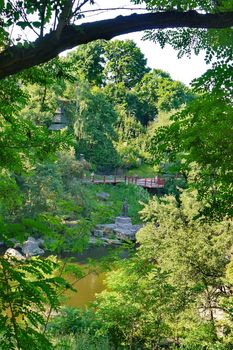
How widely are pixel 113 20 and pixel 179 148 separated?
6.49ft

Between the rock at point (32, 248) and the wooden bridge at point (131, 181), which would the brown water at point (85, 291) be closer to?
the rock at point (32, 248)

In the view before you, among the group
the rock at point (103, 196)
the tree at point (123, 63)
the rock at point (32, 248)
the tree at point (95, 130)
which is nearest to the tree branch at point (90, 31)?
the rock at point (32, 248)

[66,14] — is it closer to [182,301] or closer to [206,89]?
[206,89]

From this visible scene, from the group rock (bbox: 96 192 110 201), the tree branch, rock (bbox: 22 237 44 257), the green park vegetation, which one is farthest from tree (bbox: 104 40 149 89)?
the tree branch

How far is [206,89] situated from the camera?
3.35 meters

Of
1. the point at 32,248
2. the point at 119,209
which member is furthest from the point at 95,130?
the point at 119,209

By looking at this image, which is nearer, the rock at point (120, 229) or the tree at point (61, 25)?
the tree at point (61, 25)

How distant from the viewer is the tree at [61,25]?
1660mm

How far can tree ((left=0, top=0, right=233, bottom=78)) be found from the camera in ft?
5.45

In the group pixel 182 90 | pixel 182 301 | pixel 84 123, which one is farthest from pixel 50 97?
pixel 182 90

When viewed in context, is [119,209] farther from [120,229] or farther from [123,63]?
[123,63]

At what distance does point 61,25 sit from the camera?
1.67 meters

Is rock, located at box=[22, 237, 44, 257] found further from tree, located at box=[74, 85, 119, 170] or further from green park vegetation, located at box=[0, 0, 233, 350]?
tree, located at box=[74, 85, 119, 170]

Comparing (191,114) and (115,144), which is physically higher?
(191,114)
